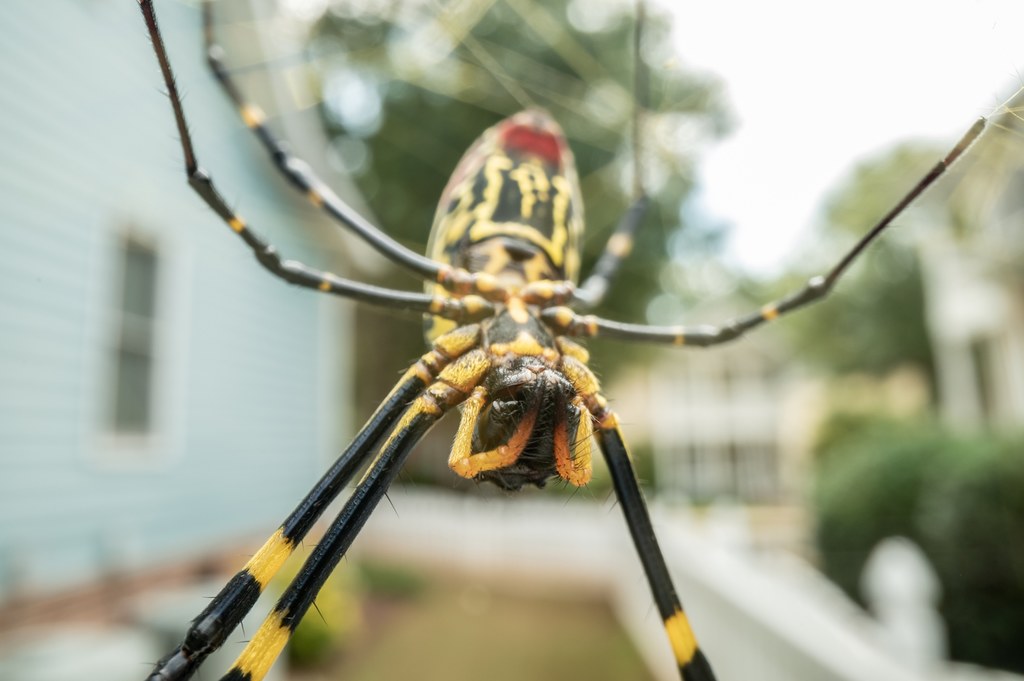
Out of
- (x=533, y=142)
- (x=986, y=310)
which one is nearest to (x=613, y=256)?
(x=533, y=142)

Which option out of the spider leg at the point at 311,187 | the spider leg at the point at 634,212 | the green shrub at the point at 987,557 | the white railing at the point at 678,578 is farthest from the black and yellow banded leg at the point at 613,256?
the green shrub at the point at 987,557

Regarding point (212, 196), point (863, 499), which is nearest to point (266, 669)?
point (212, 196)

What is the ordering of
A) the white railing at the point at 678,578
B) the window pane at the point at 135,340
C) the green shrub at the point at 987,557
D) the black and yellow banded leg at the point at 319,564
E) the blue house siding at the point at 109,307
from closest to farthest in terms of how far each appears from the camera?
the black and yellow banded leg at the point at 319,564
the white railing at the point at 678,578
the blue house siding at the point at 109,307
the window pane at the point at 135,340
the green shrub at the point at 987,557

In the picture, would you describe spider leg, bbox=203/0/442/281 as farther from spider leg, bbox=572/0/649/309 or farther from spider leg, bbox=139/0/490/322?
spider leg, bbox=572/0/649/309

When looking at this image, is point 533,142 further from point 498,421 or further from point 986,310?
point 986,310

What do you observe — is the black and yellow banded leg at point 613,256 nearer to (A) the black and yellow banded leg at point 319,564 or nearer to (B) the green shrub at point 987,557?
(A) the black and yellow banded leg at point 319,564

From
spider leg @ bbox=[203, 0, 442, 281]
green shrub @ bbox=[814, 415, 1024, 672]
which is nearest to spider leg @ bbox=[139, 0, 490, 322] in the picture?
spider leg @ bbox=[203, 0, 442, 281]

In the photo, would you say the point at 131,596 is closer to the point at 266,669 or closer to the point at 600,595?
the point at 266,669
